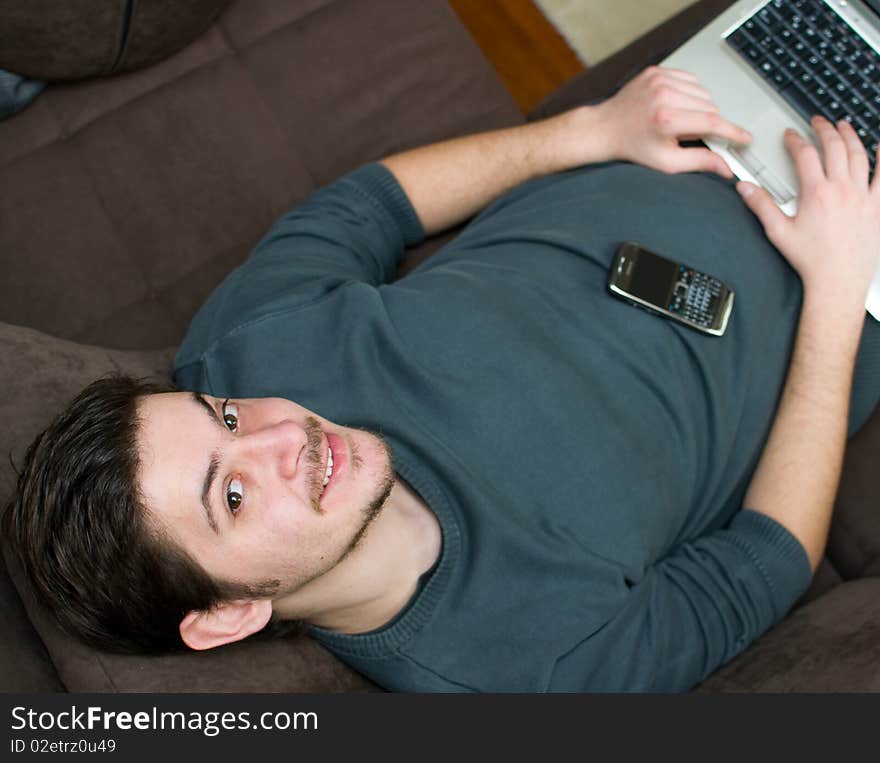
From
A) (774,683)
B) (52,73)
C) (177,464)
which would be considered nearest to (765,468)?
(774,683)

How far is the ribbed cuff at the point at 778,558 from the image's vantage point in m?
1.12

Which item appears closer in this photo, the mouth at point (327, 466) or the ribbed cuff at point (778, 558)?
the mouth at point (327, 466)

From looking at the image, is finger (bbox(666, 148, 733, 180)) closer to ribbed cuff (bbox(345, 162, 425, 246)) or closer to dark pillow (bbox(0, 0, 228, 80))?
ribbed cuff (bbox(345, 162, 425, 246))

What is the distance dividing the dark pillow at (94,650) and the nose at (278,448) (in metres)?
0.22

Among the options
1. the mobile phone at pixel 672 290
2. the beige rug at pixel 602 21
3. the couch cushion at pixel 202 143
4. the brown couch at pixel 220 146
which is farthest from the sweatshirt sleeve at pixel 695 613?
the beige rug at pixel 602 21

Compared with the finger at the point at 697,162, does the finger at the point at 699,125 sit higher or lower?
higher

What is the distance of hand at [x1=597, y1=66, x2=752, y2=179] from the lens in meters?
1.21

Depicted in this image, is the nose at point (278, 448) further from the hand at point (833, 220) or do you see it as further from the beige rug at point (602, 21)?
the beige rug at point (602, 21)

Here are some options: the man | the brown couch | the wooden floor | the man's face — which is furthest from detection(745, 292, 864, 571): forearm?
the wooden floor

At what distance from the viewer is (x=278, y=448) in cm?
98

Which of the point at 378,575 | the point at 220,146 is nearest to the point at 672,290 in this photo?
the point at 378,575

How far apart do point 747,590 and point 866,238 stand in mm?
481

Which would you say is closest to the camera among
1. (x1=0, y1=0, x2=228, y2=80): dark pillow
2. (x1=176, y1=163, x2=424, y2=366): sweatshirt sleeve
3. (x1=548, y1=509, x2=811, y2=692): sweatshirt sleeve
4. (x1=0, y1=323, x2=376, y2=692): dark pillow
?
(x1=0, y1=323, x2=376, y2=692): dark pillow

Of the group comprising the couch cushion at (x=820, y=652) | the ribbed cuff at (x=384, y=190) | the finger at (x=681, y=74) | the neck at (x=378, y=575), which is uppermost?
the ribbed cuff at (x=384, y=190)
